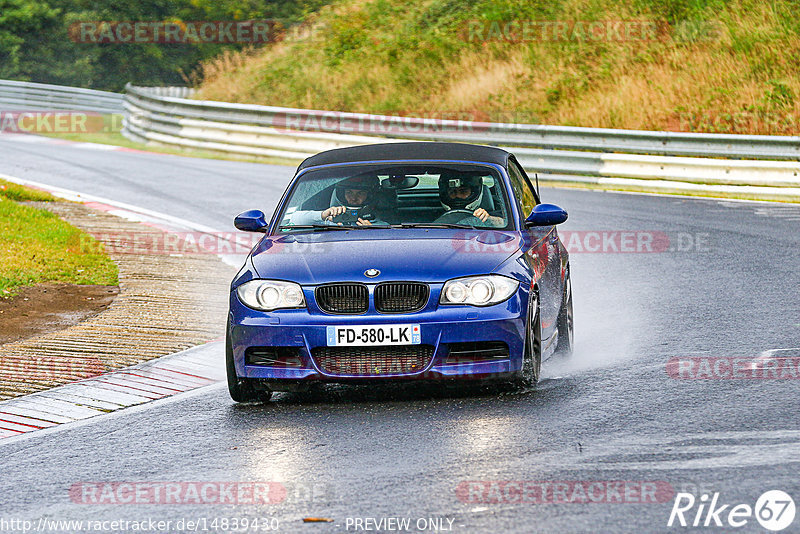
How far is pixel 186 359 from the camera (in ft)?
31.1

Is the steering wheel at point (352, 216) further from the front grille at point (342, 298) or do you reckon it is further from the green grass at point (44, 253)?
the green grass at point (44, 253)

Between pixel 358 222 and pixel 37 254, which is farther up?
pixel 358 222

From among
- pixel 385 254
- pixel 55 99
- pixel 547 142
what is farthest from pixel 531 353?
pixel 55 99

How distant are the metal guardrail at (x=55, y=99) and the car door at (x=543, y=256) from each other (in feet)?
107

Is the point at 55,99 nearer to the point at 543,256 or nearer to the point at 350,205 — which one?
the point at 350,205

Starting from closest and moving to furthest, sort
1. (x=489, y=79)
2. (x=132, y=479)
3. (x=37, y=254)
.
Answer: (x=132, y=479) < (x=37, y=254) < (x=489, y=79)

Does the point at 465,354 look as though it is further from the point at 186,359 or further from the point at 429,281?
the point at 186,359

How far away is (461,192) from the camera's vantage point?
29.0 ft

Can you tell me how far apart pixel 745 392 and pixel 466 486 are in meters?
2.47

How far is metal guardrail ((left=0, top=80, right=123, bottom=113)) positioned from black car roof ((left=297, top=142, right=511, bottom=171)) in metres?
32.3

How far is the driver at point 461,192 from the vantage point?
28.8ft

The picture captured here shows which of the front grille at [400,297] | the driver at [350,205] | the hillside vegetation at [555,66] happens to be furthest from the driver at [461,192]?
the hillside vegetation at [555,66]

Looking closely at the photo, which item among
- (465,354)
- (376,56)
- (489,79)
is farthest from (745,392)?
(376,56)

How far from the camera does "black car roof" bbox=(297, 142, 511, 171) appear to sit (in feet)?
29.9
